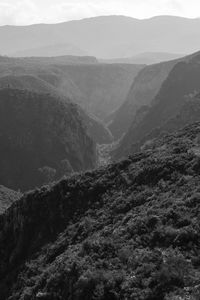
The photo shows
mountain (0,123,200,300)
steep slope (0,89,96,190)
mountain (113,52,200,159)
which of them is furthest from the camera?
mountain (113,52,200,159)

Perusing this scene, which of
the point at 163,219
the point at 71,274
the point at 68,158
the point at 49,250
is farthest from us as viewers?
the point at 68,158

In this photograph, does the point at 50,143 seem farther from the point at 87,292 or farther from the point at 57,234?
the point at 87,292

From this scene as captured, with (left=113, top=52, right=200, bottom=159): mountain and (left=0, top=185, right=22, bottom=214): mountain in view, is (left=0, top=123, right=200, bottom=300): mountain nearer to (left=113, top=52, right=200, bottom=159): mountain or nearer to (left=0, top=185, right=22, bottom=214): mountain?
(left=0, top=185, right=22, bottom=214): mountain

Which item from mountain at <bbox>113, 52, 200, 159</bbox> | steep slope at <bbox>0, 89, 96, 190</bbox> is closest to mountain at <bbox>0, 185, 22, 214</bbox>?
steep slope at <bbox>0, 89, 96, 190</bbox>

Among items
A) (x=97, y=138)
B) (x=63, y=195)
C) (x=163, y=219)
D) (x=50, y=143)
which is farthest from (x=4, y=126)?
(x=163, y=219)

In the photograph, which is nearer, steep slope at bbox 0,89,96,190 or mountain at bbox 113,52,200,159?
steep slope at bbox 0,89,96,190

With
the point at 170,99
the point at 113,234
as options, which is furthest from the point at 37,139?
the point at 113,234

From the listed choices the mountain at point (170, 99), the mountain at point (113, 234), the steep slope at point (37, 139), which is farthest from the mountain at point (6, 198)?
the mountain at point (170, 99)

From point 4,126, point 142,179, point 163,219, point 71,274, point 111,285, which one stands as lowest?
point 111,285
